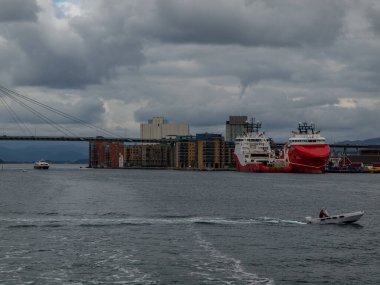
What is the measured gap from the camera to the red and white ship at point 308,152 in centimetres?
16600

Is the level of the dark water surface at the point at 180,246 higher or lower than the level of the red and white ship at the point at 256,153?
lower

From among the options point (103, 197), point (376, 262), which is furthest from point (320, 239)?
point (103, 197)

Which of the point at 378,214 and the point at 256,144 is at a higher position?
the point at 256,144

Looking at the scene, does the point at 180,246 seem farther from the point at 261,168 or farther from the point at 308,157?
the point at 261,168

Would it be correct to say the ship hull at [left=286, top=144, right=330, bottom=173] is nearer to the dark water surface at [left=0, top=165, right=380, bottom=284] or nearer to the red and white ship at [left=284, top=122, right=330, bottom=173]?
the red and white ship at [left=284, top=122, right=330, bottom=173]

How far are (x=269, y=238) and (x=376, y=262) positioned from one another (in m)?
8.84

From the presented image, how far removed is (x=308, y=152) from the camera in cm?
16562

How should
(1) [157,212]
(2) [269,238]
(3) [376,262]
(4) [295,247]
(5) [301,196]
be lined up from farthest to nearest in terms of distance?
(5) [301,196], (1) [157,212], (2) [269,238], (4) [295,247], (3) [376,262]

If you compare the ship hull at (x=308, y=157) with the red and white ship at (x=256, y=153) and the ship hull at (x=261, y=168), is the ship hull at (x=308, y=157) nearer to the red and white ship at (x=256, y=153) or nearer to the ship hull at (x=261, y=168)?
the ship hull at (x=261, y=168)

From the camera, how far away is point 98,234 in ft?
136

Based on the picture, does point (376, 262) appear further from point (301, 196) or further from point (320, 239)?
point (301, 196)

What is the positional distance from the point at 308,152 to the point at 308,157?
1909 millimetres

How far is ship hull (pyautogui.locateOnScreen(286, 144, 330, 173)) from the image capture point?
6526 inches

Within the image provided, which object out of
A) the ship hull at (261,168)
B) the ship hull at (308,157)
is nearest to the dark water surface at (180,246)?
the ship hull at (308,157)
